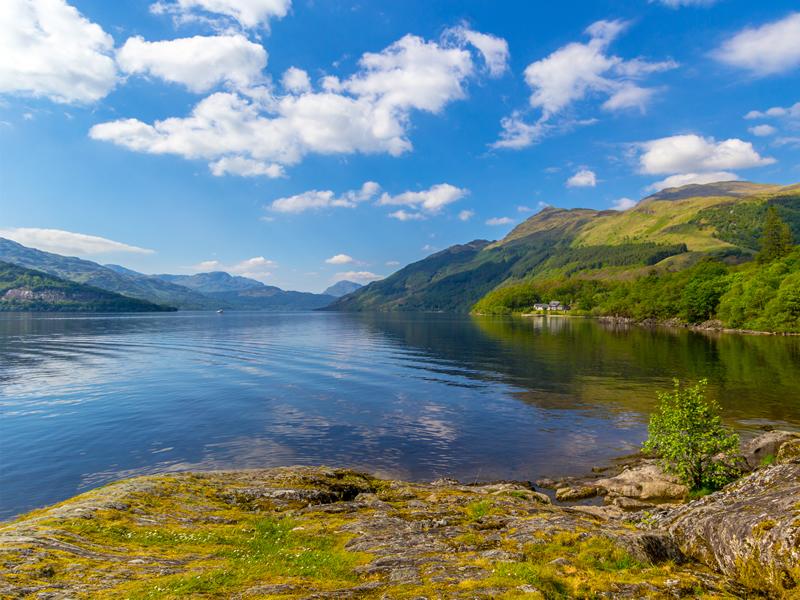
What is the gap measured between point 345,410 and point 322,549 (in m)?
37.9

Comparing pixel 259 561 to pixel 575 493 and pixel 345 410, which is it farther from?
pixel 345 410

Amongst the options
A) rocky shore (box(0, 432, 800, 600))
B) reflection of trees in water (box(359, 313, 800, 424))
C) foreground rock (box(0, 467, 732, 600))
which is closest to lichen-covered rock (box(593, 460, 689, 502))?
rocky shore (box(0, 432, 800, 600))

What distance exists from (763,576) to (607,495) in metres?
18.6

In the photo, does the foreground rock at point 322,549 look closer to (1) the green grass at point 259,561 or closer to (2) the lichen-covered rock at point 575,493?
(1) the green grass at point 259,561

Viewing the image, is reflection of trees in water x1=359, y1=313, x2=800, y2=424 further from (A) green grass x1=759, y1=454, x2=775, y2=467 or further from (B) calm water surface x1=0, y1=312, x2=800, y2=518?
(A) green grass x1=759, y1=454, x2=775, y2=467

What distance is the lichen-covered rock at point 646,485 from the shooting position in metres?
28.8

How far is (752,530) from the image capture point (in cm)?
1335

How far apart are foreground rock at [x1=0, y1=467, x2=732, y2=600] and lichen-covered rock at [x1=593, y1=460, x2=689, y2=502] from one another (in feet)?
33.9

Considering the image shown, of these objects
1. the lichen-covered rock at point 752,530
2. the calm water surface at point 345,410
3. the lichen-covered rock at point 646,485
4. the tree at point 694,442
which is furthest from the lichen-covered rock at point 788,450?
the lichen-covered rock at point 752,530

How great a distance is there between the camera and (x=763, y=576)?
40.2ft

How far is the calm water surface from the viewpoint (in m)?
36.5

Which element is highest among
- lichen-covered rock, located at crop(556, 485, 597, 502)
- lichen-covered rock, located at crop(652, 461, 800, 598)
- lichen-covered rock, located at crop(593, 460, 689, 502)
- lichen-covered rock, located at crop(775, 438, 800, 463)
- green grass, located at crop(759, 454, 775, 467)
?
lichen-covered rock, located at crop(652, 461, 800, 598)

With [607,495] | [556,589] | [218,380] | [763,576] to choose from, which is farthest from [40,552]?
[218,380]

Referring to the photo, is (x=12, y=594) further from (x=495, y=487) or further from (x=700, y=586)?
(x=495, y=487)
